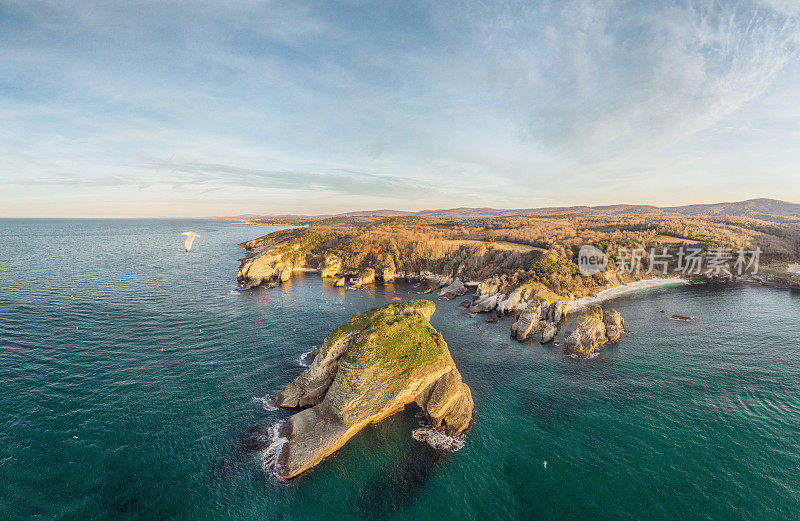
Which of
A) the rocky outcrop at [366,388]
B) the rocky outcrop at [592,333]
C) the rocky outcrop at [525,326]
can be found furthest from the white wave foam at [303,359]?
the rocky outcrop at [592,333]

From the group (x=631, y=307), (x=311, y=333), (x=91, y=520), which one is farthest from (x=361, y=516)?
(x=631, y=307)

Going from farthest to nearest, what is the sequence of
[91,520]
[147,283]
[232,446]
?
[147,283] < [232,446] < [91,520]

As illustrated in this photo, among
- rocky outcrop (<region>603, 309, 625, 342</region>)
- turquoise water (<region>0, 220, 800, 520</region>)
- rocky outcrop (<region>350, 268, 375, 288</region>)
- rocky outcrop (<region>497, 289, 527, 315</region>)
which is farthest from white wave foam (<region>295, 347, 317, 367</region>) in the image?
rocky outcrop (<region>603, 309, 625, 342</region>)

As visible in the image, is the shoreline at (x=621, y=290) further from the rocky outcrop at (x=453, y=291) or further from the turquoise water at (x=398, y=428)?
the rocky outcrop at (x=453, y=291)

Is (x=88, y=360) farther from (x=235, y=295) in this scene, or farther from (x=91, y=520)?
(x=235, y=295)

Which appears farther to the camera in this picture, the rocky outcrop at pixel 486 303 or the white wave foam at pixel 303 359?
the rocky outcrop at pixel 486 303

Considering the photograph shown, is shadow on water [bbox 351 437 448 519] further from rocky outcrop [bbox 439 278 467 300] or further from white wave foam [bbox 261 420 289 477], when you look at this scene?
rocky outcrop [bbox 439 278 467 300]
